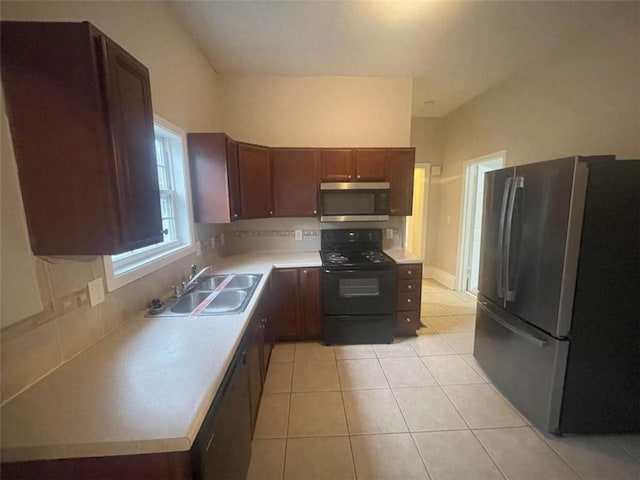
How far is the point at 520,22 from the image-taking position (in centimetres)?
226

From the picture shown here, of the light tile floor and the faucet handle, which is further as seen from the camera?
the faucet handle

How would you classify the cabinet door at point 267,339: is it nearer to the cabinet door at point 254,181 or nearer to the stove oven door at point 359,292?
the stove oven door at point 359,292

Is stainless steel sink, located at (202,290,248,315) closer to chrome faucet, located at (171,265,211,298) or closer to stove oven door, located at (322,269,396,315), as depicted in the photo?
chrome faucet, located at (171,265,211,298)

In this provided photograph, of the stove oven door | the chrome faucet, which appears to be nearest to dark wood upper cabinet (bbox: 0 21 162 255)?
the chrome faucet

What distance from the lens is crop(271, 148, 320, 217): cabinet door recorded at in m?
3.08

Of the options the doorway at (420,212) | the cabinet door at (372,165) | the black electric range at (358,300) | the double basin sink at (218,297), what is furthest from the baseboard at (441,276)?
the double basin sink at (218,297)

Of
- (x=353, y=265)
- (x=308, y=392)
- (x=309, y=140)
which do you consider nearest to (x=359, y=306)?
(x=353, y=265)

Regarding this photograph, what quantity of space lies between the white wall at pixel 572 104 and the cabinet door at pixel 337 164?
1950 mm

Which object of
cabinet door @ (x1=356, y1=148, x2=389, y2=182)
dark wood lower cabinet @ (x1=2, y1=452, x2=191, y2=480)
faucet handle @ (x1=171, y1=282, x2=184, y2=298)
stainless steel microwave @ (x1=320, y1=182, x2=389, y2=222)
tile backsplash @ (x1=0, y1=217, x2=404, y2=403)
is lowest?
dark wood lower cabinet @ (x1=2, y1=452, x2=191, y2=480)

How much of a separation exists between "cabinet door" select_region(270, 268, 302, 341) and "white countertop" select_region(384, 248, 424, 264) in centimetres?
112

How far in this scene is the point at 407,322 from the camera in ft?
10.0

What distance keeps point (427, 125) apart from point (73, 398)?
5.32 m

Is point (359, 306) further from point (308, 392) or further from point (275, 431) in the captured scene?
point (275, 431)

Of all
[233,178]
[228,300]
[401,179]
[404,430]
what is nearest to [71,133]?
[228,300]
